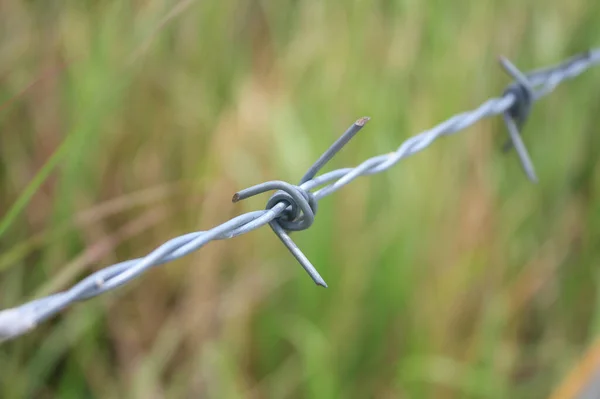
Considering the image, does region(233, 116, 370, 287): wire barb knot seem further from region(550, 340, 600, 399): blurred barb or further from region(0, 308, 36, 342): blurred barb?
region(550, 340, 600, 399): blurred barb

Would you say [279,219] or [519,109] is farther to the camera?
[519,109]

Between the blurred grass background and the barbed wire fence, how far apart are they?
0.81ft

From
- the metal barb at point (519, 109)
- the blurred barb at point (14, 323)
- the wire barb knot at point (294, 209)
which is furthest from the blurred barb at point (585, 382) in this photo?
the blurred barb at point (14, 323)

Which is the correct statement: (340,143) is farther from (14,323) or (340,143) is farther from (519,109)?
(519,109)

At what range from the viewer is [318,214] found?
0.78 meters

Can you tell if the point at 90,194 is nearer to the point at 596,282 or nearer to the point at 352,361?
the point at 352,361

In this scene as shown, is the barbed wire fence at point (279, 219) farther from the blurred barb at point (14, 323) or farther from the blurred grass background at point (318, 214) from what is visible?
the blurred grass background at point (318, 214)

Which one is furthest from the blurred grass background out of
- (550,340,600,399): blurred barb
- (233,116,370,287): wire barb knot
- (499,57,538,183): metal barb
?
(233,116,370,287): wire barb knot

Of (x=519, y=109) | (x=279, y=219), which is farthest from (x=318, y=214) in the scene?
(x=279, y=219)

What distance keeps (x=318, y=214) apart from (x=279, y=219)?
0.42 m

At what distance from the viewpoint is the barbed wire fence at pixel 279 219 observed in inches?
10.1

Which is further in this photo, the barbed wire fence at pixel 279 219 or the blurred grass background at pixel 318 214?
the blurred grass background at pixel 318 214

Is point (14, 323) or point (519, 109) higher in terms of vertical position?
point (519, 109)

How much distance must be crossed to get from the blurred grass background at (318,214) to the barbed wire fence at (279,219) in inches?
9.7
